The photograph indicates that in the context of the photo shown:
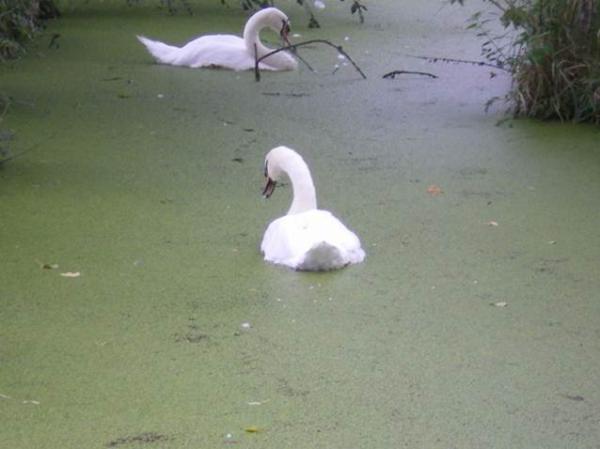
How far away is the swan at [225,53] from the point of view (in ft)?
17.5

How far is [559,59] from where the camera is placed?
4527mm

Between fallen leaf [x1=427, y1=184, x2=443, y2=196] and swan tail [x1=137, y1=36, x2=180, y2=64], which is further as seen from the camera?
swan tail [x1=137, y1=36, x2=180, y2=64]

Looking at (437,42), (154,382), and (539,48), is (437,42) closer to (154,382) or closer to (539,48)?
(539,48)

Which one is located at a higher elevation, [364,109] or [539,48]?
[539,48]

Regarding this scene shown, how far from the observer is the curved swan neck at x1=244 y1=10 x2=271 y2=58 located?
17.6 feet

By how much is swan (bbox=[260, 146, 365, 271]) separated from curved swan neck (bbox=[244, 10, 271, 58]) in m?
2.28

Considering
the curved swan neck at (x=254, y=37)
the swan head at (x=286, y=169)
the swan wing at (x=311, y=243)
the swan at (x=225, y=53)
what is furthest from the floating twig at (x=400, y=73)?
the swan wing at (x=311, y=243)

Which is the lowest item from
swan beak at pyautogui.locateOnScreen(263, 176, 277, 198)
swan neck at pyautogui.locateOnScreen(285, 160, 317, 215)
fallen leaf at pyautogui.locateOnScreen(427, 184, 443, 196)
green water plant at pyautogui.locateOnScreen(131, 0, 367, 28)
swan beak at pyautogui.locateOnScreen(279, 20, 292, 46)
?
green water plant at pyautogui.locateOnScreen(131, 0, 367, 28)

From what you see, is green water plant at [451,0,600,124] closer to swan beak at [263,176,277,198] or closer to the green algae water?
the green algae water

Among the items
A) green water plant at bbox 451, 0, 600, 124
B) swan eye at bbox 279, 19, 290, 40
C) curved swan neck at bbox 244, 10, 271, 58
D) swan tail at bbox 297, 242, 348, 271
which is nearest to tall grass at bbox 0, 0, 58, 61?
curved swan neck at bbox 244, 10, 271, 58

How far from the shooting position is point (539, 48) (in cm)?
443

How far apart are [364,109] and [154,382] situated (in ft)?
8.22

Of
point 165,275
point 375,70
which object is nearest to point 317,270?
point 165,275

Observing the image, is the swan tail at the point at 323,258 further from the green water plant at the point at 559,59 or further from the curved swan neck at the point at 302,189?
the green water plant at the point at 559,59
